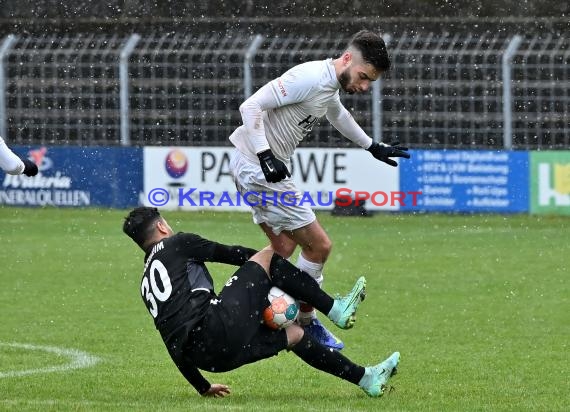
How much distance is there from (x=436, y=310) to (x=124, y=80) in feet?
36.1

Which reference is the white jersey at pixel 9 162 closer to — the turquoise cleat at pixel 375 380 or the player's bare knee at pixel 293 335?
the player's bare knee at pixel 293 335

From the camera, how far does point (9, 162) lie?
30.0 feet

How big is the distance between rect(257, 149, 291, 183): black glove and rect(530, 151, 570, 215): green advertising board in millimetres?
12342

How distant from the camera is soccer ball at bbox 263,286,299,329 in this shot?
26.4 feet

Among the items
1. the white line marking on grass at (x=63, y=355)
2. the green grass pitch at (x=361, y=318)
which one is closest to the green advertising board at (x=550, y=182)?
the green grass pitch at (x=361, y=318)

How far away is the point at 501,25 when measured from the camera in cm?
2788

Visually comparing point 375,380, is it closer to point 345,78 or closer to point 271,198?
point 271,198

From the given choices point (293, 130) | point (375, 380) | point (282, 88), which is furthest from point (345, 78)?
point (375, 380)

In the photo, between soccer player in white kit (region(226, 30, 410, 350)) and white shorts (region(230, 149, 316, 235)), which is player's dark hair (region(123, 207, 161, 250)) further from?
white shorts (region(230, 149, 316, 235))

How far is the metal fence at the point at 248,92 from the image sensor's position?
21.1 meters

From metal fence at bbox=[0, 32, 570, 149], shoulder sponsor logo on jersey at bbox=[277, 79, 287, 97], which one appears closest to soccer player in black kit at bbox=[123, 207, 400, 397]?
shoulder sponsor logo on jersey at bbox=[277, 79, 287, 97]

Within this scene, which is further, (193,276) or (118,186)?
(118,186)

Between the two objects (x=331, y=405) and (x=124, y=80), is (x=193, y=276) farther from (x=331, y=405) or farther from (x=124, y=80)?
(x=124, y=80)

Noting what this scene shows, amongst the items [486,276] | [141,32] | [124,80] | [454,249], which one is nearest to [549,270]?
[486,276]
